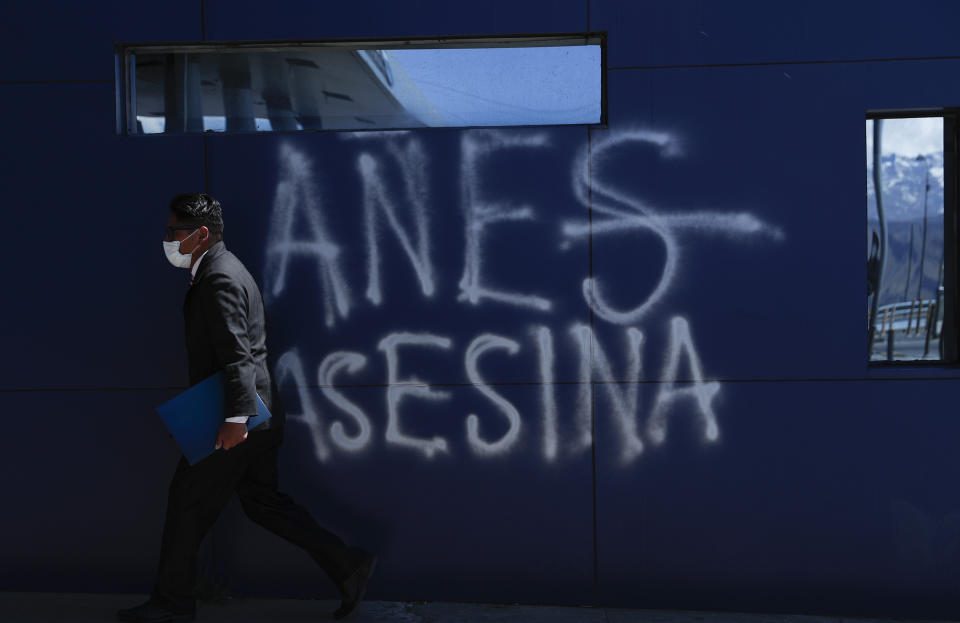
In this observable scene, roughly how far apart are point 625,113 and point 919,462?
2122mm

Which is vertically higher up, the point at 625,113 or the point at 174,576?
the point at 625,113

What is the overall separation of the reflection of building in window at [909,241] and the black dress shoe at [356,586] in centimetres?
260

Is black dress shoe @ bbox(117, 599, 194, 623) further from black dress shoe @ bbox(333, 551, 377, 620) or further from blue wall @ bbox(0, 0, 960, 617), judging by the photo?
black dress shoe @ bbox(333, 551, 377, 620)

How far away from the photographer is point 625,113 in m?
3.72

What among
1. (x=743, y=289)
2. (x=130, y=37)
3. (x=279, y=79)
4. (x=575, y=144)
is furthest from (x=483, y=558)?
(x=130, y=37)

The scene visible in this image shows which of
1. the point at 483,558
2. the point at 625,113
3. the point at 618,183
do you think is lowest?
the point at 483,558

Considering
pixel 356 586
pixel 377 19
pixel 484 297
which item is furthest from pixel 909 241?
pixel 356 586

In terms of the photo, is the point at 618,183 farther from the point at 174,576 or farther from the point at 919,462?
the point at 174,576

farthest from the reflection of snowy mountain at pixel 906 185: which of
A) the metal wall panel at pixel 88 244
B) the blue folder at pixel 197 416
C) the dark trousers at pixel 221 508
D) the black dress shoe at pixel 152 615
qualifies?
the black dress shoe at pixel 152 615

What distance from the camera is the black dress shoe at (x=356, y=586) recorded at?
348 centimetres

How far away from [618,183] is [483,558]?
1894mm

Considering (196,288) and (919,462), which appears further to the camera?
(919,462)

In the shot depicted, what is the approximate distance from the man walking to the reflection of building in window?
2.75m

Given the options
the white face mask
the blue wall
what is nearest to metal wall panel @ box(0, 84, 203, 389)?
the blue wall
